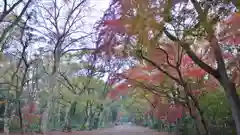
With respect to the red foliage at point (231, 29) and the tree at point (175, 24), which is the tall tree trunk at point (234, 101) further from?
the red foliage at point (231, 29)

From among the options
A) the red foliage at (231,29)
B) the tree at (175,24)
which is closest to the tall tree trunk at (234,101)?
the tree at (175,24)

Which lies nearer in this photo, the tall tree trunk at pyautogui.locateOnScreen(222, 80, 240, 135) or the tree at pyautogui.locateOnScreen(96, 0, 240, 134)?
the tree at pyautogui.locateOnScreen(96, 0, 240, 134)

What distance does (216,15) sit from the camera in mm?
6230

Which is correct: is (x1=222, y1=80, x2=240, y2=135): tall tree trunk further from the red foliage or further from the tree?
the red foliage

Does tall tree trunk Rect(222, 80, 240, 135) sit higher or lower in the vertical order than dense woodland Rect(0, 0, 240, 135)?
lower

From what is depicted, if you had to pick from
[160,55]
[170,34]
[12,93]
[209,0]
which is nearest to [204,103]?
[160,55]

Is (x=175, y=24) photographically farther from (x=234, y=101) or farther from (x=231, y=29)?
(x=234, y=101)

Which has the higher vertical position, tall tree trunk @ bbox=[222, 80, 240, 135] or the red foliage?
the red foliage

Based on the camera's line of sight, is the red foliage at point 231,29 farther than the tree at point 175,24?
Yes

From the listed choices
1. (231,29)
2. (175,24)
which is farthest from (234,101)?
(175,24)

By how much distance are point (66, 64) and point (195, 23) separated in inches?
918

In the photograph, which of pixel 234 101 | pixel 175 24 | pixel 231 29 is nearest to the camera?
pixel 234 101

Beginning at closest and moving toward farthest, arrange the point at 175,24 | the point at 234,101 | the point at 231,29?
the point at 234,101
the point at 231,29
the point at 175,24

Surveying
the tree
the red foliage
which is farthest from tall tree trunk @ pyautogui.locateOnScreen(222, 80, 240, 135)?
the red foliage
